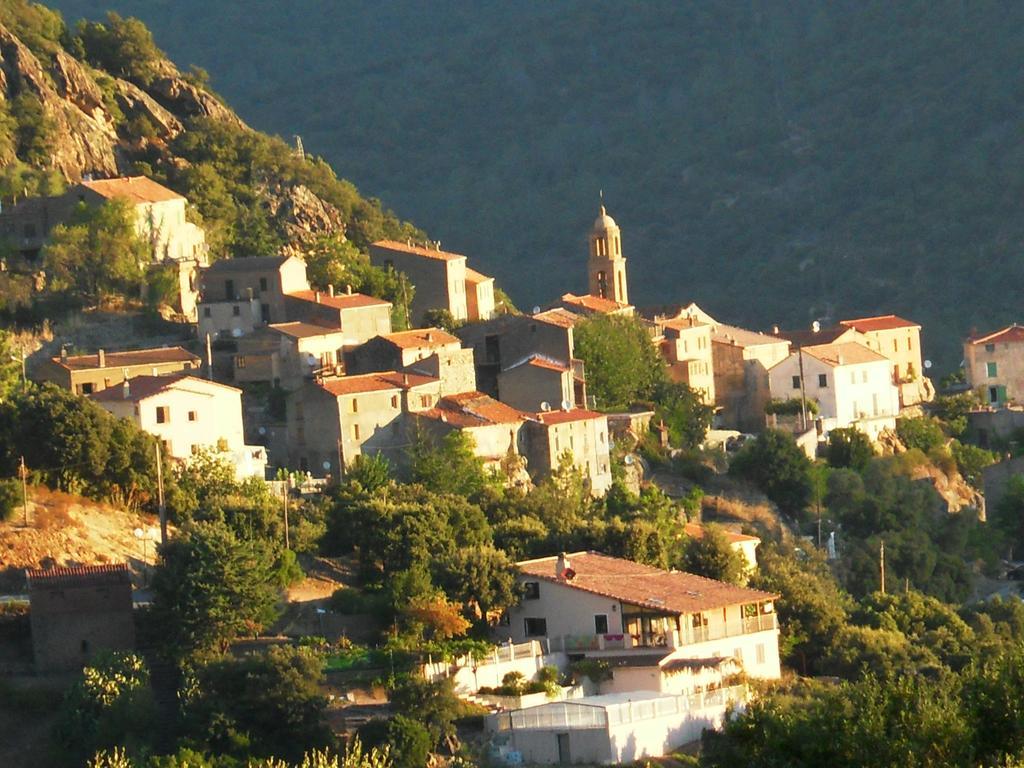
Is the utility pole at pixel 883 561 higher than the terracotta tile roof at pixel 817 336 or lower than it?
lower

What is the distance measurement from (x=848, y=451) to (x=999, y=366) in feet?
38.3

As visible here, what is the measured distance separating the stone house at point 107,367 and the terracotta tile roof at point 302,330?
213 centimetres

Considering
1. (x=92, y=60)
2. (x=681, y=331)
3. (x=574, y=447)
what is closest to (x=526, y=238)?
(x=92, y=60)

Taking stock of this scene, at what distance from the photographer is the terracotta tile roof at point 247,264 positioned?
71.8m

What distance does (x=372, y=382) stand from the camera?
64.2m

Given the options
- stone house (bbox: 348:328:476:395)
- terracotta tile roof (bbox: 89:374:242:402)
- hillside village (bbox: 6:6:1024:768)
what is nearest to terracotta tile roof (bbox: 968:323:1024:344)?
hillside village (bbox: 6:6:1024:768)

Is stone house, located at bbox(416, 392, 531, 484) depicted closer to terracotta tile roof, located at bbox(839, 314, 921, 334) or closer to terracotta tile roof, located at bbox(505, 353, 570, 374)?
terracotta tile roof, located at bbox(505, 353, 570, 374)

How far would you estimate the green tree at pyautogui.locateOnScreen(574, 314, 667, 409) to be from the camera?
235ft

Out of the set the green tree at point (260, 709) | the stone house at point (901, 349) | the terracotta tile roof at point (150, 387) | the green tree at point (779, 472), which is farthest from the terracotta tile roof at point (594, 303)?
the green tree at point (260, 709)

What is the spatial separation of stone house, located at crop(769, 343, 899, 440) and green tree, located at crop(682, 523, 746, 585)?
19394 mm

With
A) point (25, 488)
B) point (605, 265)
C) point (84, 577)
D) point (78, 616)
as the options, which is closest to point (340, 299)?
point (605, 265)

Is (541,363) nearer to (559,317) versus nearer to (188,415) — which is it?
(559,317)

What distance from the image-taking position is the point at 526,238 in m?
132

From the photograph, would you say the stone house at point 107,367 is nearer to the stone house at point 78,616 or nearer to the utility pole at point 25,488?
the utility pole at point 25,488
